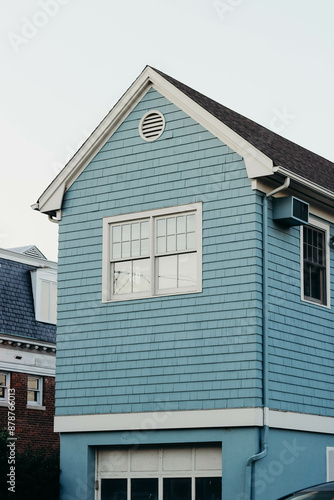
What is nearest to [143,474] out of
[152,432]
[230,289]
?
[152,432]

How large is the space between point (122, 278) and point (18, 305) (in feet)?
40.5

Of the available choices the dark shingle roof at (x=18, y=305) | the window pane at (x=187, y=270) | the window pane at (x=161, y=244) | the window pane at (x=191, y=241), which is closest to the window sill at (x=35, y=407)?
the dark shingle roof at (x=18, y=305)

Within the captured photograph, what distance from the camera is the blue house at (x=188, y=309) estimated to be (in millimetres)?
16312

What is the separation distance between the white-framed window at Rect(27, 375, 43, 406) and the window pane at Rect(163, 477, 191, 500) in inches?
515

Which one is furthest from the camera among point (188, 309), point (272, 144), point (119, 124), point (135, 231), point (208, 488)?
point (272, 144)

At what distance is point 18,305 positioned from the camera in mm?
29828

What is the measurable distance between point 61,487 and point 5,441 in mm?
1441

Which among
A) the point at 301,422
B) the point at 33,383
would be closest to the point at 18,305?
the point at 33,383

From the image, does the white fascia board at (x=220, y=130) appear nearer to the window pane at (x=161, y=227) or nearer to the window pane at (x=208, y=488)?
the window pane at (x=161, y=227)

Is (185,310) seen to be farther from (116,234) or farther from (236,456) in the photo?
(236,456)

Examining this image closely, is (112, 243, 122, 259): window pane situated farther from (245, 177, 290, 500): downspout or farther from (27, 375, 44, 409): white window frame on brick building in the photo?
(27, 375, 44, 409): white window frame on brick building

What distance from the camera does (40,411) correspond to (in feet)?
96.0

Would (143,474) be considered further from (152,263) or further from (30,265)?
(30,265)

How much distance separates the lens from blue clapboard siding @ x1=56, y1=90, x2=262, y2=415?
16406 millimetres
